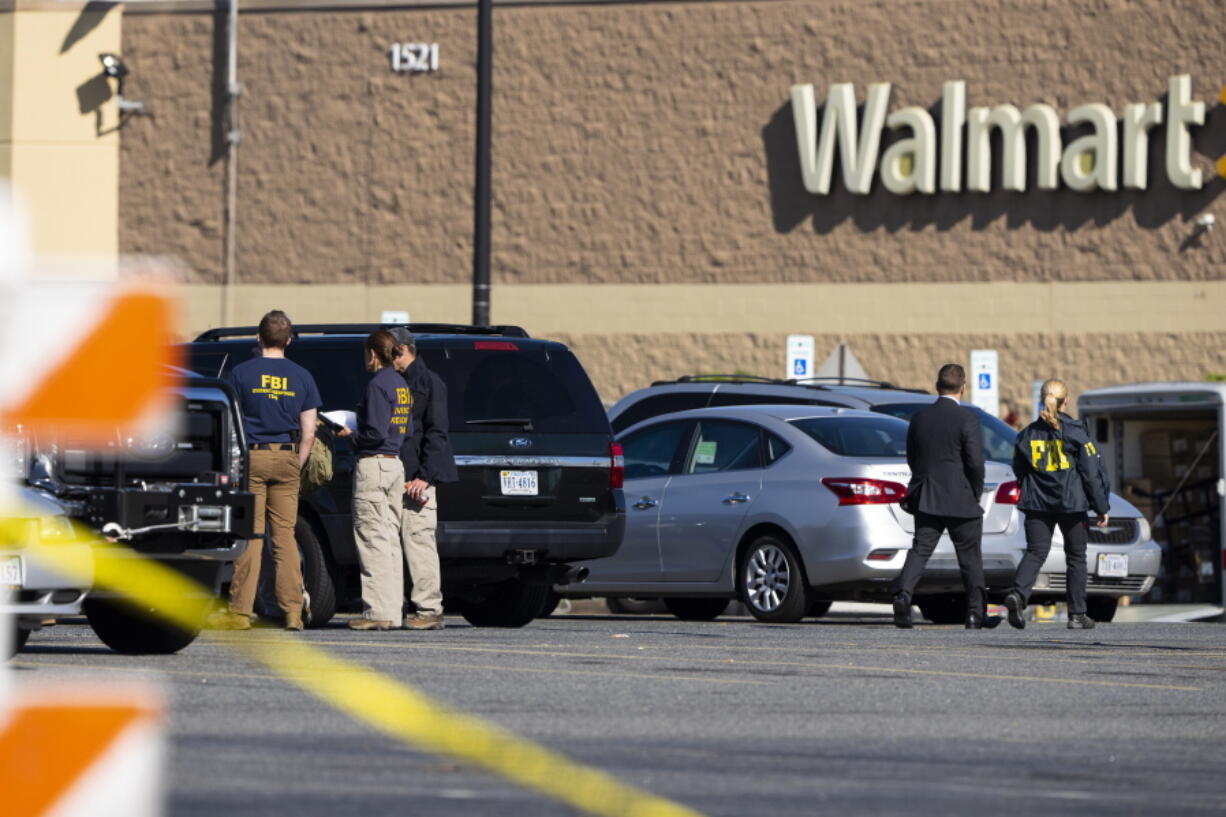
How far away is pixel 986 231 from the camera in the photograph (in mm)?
33938

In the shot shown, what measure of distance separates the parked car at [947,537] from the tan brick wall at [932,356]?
12.3 m

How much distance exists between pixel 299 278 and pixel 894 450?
19944mm

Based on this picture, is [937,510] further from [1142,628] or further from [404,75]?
[404,75]

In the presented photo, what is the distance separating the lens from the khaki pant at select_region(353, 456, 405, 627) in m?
14.6

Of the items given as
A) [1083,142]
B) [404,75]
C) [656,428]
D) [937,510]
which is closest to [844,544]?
[937,510]

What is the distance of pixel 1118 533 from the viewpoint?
1936 centimetres

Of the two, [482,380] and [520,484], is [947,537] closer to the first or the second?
[520,484]

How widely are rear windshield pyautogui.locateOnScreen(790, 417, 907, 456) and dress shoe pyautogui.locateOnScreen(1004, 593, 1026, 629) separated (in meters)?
Answer: 1.46

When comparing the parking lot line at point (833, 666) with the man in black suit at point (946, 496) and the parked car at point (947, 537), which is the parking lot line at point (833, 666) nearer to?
the man in black suit at point (946, 496)

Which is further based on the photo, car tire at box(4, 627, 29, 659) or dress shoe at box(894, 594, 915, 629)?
dress shoe at box(894, 594, 915, 629)

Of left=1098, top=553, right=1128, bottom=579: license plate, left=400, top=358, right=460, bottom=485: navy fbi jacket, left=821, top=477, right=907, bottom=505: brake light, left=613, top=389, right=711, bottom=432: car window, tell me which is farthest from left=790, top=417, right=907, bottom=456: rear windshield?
left=400, top=358, right=460, bottom=485: navy fbi jacket

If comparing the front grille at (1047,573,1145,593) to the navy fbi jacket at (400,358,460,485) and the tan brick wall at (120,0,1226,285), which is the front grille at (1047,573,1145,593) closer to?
the navy fbi jacket at (400,358,460,485)

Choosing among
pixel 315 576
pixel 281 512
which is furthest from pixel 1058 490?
pixel 281 512

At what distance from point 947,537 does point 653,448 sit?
2353 mm
